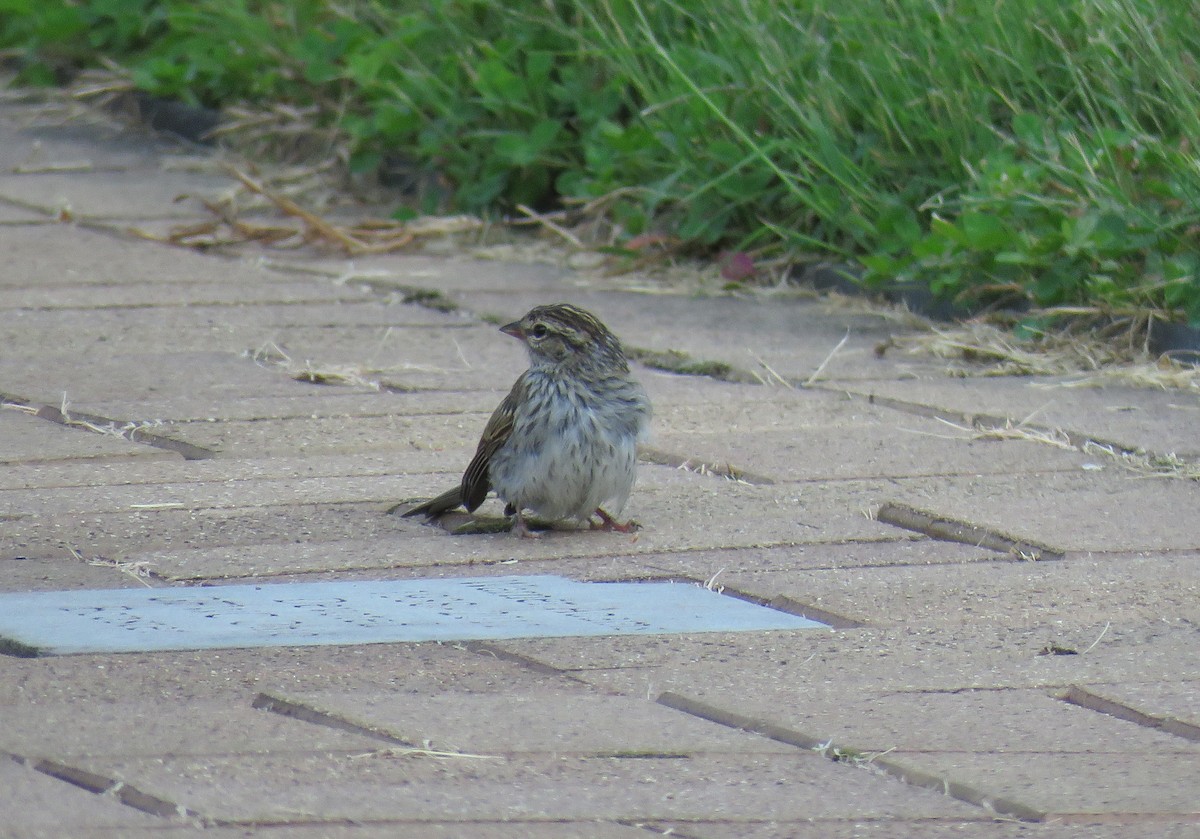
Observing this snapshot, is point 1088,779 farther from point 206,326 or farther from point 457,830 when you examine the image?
point 206,326

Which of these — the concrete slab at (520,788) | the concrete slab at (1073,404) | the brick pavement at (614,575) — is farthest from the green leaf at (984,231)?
the concrete slab at (520,788)

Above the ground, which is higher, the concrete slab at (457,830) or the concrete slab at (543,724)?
the concrete slab at (457,830)

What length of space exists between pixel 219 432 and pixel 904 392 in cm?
207

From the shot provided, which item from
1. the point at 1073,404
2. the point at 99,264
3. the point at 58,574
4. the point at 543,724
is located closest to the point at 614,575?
the point at 543,724

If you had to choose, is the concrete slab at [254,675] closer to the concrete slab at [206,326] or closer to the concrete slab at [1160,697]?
the concrete slab at [1160,697]

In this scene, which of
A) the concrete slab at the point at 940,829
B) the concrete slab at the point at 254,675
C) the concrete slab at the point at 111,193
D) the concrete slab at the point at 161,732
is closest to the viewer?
the concrete slab at the point at 940,829

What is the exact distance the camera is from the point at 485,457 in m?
4.80

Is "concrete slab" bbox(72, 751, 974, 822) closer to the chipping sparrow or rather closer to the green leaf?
the chipping sparrow

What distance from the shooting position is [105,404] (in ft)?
19.1

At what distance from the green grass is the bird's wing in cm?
266

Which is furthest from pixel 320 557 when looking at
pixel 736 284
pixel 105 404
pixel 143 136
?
pixel 143 136

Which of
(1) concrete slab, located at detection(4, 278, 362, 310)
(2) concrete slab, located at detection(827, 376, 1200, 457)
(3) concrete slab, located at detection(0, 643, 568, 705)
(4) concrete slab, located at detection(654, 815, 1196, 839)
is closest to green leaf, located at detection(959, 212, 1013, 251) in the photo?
(2) concrete slab, located at detection(827, 376, 1200, 457)

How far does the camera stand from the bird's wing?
15.7 feet

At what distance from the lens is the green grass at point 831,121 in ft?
22.5
